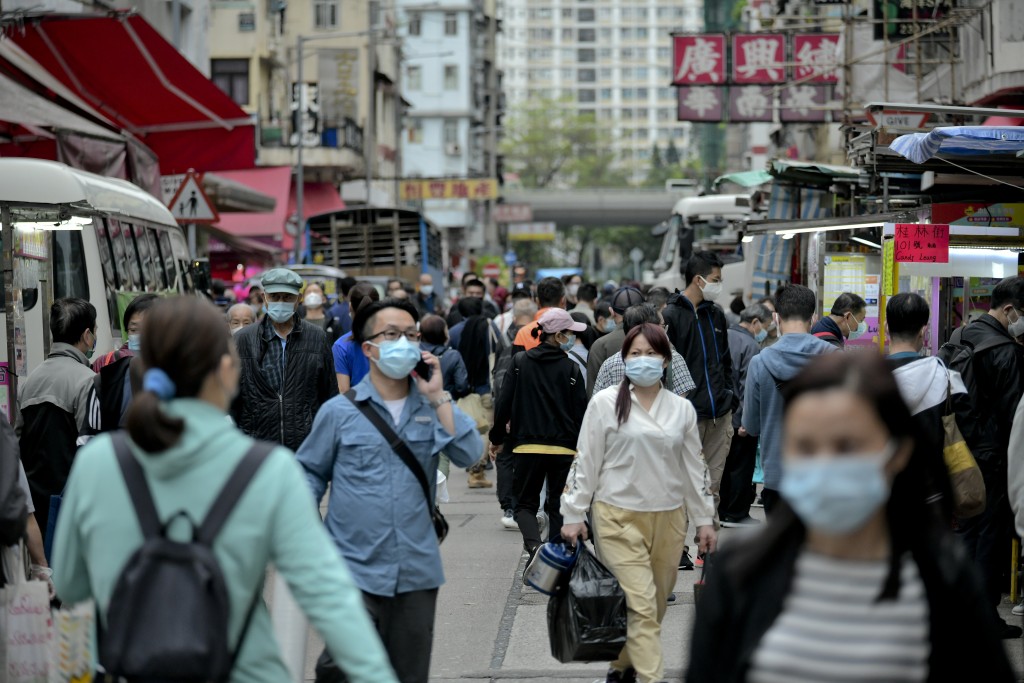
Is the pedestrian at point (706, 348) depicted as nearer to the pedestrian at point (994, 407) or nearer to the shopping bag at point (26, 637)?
A: the pedestrian at point (994, 407)

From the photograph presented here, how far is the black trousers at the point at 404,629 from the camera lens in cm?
532

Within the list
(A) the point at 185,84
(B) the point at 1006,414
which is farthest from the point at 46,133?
(B) the point at 1006,414

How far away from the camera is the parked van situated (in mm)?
9000

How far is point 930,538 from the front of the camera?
2988mm

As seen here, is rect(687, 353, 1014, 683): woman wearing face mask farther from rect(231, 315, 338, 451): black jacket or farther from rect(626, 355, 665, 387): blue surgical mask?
rect(231, 315, 338, 451): black jacket

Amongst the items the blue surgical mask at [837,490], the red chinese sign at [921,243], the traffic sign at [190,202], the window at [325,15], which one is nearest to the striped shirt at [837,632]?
the blue surgical mask at [837,490]

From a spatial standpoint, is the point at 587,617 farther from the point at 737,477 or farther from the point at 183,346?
the point at 737,477

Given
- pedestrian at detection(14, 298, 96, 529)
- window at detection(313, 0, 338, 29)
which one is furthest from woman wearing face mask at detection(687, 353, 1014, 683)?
window at detection(313, 0, 338, 29)

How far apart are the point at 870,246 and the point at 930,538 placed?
11198 mm

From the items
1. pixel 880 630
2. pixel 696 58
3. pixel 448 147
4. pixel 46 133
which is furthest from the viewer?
pixel 448 147

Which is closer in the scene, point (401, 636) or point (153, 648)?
point (153, 648)

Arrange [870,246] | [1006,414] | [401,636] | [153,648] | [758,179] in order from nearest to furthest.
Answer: [153,648] < [401,636] < [1006,414] < [870,246] < [758,179]

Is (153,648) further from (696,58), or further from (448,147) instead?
(448,147)

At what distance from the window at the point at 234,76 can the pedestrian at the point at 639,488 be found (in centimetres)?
3961
